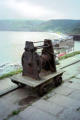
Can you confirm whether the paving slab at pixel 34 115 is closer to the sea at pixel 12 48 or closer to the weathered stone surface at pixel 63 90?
the weathered stone surface at pixel 63 90

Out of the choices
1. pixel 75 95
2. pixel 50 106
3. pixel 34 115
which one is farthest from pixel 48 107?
pixel 75 95

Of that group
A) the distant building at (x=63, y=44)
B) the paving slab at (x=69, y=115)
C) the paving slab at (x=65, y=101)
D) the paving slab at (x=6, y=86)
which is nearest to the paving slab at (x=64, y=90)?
the paving slab at (x=65, y=101)

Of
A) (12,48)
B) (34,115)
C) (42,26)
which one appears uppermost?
(42,26)

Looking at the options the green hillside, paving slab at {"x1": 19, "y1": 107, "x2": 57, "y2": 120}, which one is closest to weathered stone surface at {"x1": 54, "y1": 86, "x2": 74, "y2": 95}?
paving slab at {"x1": 19, "y1": 107, "x2": 57, "y2": 120}

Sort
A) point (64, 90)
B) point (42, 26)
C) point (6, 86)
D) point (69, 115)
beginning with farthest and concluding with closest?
point (42, 26) < point (6, 86) < point (64, 90) < point (69, 115)

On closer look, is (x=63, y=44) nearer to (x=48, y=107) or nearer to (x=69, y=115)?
(x=48, y=107)

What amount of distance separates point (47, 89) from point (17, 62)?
2.55 meters

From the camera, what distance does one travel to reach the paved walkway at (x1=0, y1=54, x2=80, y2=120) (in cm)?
233

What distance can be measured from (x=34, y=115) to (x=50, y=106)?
0.40 m

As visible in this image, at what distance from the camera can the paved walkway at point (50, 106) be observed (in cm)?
233

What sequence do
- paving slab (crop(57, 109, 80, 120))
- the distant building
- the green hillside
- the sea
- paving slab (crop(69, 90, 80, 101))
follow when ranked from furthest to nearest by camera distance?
the green hillside
the distant building
the sea
paving slab (crop(69, 90, 80, 101))
paving slab (crop(57, 109, 80, 120))

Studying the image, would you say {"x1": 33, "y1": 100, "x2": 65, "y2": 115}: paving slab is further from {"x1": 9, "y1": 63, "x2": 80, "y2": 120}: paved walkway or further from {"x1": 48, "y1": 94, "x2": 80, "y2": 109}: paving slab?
{"x1": 48, "y1": 94, "x2": 80, "y2": 109}: paving slab

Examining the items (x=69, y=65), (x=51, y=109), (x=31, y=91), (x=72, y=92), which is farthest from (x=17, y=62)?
(x=51, y=109)

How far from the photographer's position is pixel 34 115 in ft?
7.76
